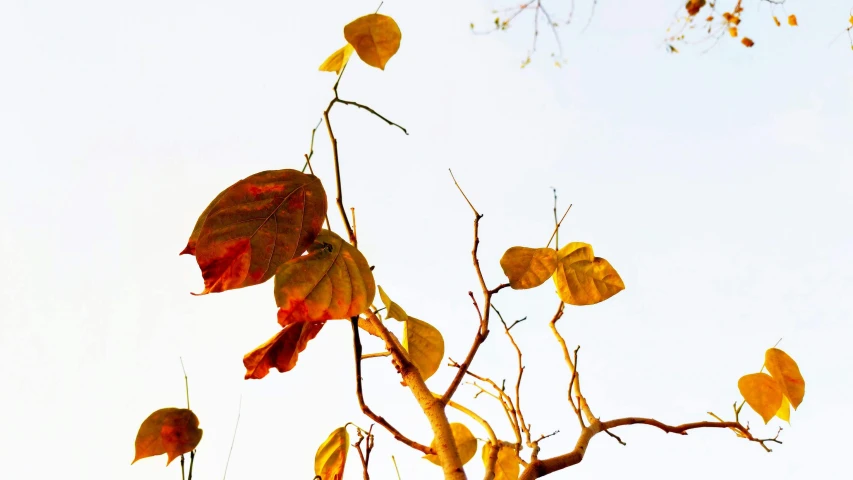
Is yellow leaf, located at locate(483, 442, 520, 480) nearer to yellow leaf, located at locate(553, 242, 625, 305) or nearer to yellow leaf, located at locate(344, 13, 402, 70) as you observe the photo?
yellow leaf, located at locate(553, 242, 625, 305)

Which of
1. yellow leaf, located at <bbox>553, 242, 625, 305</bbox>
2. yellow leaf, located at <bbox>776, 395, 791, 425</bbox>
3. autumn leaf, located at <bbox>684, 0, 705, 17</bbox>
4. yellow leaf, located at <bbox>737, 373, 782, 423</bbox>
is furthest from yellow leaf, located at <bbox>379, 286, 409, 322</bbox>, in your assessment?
autumn leaf, located at <bbox>684, 0, 705, 17</bbox>

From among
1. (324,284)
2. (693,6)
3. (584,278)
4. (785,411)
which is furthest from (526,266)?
(693,6)

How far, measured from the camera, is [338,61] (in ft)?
1.79

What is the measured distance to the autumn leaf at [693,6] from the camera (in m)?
1.51

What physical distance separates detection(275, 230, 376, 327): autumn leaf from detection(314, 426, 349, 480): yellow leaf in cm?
21

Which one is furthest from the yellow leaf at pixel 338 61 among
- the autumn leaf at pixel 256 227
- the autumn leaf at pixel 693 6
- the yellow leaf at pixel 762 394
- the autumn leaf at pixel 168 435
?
the autumn leaf at pixel 693 6

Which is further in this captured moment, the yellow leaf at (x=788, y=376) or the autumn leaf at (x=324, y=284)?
the yellow leaf at (x=788, y=376)

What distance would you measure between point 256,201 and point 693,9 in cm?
144

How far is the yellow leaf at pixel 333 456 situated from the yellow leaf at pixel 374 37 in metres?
0.31

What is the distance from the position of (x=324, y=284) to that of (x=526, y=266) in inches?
8.2

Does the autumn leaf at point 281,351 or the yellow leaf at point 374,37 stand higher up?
the yellow leaf at point 374,37

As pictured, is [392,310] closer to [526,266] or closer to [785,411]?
[526,266]

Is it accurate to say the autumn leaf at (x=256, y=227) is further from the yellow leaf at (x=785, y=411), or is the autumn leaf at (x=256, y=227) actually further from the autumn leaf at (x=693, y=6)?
the autumn leaf at (x=693, y=6)

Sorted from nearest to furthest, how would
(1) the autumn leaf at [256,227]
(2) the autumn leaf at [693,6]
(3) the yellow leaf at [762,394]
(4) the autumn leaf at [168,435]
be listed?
1. (1) the autumn leaf at [256,227]
2. (4) the autumn leaf at [168,435]
3. (3) the yellow leaf at [762,394]
4. (2) the autumn leaf at [693,6]
